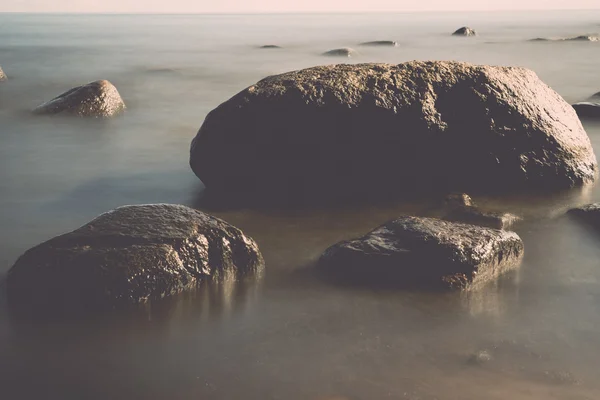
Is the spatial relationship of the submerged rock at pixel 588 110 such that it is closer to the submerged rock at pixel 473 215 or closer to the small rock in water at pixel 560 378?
the submerged rock at pixel 473 215

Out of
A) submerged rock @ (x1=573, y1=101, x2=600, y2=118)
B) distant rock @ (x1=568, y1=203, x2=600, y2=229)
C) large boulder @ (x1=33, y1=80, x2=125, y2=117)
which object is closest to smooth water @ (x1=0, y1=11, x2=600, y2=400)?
distant rock @ (x1=568, y1=203, x2=600, y2=229)

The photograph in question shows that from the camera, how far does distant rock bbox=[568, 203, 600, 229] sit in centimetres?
623

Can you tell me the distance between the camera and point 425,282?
4902 millimetres

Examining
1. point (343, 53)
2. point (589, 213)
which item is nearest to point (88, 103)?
point (589, 213)

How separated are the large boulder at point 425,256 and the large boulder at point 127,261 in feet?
2.22

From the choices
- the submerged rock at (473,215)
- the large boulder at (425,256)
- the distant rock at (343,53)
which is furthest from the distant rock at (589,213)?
the distant rock at (343,53)

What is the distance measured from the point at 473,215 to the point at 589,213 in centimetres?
98

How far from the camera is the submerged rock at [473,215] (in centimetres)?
609

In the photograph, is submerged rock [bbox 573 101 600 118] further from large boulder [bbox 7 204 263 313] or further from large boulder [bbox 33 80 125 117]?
large boulder [bbox 7 204 263 313]

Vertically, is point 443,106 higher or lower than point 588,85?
higher

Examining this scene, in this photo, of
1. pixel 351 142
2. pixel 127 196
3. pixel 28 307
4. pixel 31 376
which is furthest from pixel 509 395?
pixel 127 196

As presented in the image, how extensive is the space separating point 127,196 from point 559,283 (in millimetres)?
3920

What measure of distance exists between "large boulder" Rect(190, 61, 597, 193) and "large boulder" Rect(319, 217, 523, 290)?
5.43 ft

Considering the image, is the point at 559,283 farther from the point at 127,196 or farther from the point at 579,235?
the point at 127,196
